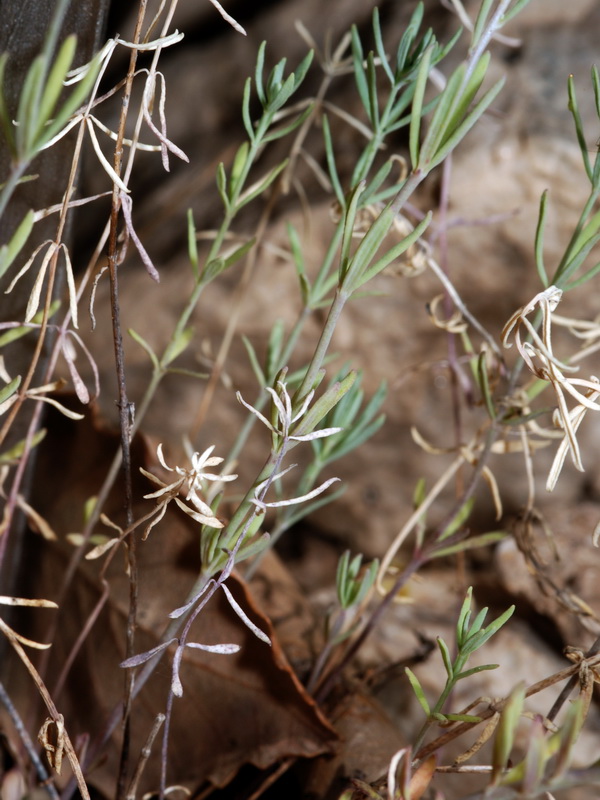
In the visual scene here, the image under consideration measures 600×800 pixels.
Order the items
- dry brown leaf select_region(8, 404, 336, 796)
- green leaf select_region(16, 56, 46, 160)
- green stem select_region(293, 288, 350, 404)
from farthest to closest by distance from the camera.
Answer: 1. dry brown leaf select_region(8, 404, 336, 796)
2. green stem select_region(293, 288, 350, 404)
3. green leaf select_region(16, 56, 46, 160)

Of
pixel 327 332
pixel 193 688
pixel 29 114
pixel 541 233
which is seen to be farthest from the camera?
pixel 193 688

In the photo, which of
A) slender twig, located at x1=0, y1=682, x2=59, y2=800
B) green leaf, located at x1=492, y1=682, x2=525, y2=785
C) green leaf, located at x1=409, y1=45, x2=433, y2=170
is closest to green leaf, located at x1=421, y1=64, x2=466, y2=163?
green leaf, located at x1=409, y1=45, x2=433, y2=170

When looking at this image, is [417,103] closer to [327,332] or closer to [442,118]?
[442,118]

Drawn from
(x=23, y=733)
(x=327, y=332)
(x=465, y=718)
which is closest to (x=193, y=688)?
(x=23, y=733)

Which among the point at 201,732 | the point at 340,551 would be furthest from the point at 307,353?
the point at 201,732

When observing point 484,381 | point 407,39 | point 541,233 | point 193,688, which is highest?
point 407,39

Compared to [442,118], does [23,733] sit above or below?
below

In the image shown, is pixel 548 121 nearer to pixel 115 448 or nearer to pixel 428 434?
pixel 428 434

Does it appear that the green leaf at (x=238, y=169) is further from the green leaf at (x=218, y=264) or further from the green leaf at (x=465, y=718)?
the green leaf at (x=465, y=718)

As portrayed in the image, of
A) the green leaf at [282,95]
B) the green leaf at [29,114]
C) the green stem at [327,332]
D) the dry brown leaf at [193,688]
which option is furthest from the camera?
the dry brown leaf at [193,688]

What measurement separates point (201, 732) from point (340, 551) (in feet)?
1.78

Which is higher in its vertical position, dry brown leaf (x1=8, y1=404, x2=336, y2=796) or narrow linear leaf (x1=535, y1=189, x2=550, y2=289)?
narrow linear leaf (x1=535, y1=189, x2=550, y2=289)

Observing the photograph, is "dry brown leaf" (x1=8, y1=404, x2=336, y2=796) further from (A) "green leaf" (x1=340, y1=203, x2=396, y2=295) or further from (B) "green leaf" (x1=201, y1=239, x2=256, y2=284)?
(A) "green leaf" (x1=340, y1=203, x2=396, y2=295)

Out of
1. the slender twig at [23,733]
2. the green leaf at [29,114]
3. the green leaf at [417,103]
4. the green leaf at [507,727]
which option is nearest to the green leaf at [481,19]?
the green leaf at [417,103]
